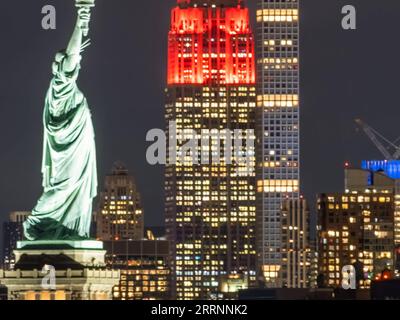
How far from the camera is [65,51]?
124000mm

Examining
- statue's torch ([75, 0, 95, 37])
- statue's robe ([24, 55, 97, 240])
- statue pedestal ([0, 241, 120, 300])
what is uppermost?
statue's torch ([75, 0, 95, 37])

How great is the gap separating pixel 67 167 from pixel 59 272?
6664 mm

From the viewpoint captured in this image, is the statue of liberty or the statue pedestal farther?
the statue pedestal

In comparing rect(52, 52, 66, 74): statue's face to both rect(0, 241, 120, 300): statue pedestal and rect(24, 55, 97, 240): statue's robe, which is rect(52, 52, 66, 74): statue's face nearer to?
rect(24, 55, 97, 240): statue's robe

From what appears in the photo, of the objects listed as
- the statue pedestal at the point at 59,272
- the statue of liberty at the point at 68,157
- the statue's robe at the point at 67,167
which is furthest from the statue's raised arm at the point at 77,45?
the statue pedestal at the point at 59,272

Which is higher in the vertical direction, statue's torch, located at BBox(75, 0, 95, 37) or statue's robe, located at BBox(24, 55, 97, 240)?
statue's torch, located at BBox(75, 0, 95, 37)

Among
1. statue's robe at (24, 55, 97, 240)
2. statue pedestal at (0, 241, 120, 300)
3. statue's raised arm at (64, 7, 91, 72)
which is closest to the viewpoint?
statue's raised arm at (64, 7, 91, 72)

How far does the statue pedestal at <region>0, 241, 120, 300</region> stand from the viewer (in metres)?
125

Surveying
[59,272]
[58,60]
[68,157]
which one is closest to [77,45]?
[58,60]

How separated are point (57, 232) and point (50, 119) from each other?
24.6ft

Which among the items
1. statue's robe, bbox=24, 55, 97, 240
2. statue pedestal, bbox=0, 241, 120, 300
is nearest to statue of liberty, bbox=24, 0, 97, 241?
statue's robe, bbox=24, 55, 97, 240
